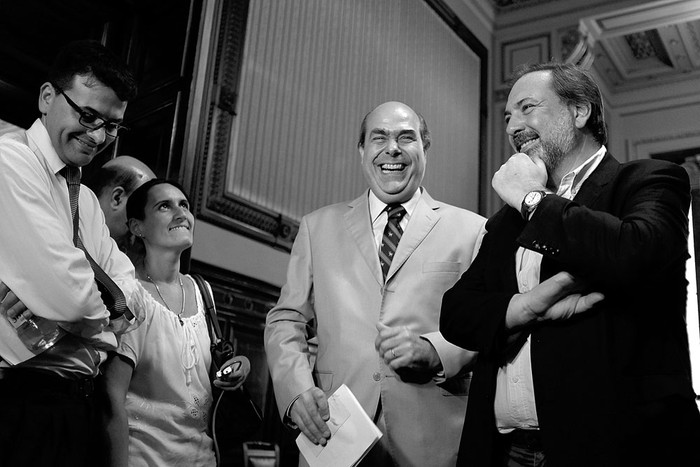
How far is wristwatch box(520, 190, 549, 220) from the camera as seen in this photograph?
1.23 m

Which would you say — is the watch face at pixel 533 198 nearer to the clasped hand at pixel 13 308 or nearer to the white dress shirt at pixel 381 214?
the white dress shirt at pixel 381 214

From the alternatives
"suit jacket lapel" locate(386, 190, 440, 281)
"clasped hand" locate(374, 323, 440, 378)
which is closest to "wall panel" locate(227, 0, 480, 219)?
"suit jacket lapel" locate(386, 190, 440, 281)

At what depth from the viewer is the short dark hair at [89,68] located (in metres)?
1.51

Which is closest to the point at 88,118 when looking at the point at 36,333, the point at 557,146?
the point at 36,333

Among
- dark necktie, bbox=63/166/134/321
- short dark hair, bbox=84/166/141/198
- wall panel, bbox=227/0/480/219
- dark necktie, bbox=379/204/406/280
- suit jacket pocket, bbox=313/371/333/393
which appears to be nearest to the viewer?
dark necktie, bbox=63/166/134/321

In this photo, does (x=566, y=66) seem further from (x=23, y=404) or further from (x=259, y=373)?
(x=259, y=373)

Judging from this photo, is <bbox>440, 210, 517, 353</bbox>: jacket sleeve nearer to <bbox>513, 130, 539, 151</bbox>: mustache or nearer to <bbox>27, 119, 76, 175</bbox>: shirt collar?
<bbox>513, 130, 539, 151</bbox>: mustache

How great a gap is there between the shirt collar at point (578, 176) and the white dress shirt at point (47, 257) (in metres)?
0.93

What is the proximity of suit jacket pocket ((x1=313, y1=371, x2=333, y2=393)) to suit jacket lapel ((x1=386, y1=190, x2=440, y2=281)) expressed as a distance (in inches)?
10.8

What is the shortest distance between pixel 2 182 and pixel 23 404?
16.6 inches

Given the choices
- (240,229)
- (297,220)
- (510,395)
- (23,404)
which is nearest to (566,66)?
(510,395)

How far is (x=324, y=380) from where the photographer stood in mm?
1683

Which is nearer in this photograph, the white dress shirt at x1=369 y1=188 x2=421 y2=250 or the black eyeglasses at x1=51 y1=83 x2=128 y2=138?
the black eyeglasses at x1=51 y1=83 x2=128 y2=138

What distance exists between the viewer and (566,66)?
1516 mm
